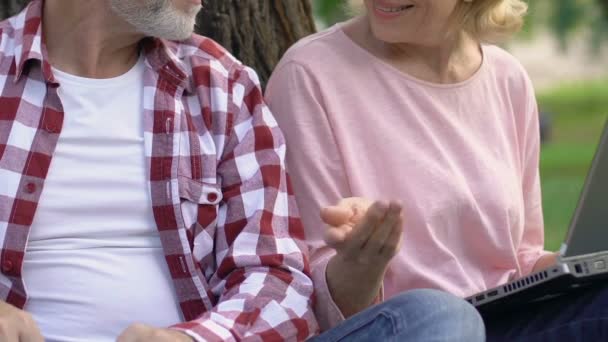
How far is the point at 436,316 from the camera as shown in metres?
2.51

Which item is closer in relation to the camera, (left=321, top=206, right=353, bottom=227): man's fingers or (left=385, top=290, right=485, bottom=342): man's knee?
(left=385, top=290, right=485, bottom=342): man's knee

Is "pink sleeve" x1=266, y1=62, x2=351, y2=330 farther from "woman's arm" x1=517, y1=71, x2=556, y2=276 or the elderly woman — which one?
"woman's arm" x1=517, y1=71, x2=556, y2=276

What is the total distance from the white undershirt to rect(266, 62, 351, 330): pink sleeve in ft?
1.24

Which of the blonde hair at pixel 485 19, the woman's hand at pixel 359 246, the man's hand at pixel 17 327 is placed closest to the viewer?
the man's hand at pixel 17 327

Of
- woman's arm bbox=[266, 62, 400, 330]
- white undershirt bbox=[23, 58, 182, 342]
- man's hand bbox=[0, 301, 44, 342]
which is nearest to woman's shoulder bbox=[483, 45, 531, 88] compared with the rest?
woman's arm bbox=[266, 62, 400, 330]

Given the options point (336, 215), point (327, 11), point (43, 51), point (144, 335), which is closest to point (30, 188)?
point (43, 51)

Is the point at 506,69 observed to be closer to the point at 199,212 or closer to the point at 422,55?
the point at 422,55

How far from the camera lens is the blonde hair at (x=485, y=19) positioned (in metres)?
3.20

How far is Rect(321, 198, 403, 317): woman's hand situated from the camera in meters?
2.60

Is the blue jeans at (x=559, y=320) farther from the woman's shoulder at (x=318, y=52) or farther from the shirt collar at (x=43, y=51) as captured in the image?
the shirt collar at (x=43, y=51)

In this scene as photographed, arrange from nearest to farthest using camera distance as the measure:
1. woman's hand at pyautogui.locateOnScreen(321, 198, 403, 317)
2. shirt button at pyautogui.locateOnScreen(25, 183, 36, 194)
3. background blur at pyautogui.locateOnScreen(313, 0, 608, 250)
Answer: woman's hand at pyautogui.locateOnScreen(321, 198, 403, 317) → shirt button at pyautogui.locateOnScreen(25, 183, 36, 194) → background blur at pyautogui.locateOnScreen(313, 0, 608, 250)

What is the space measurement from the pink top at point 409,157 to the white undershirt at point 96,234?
1.30ft

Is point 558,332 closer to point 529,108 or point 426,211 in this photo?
point 426,211

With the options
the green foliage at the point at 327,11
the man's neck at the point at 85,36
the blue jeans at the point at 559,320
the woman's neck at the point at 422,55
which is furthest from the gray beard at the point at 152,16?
the green foliage at the point at 327,11
